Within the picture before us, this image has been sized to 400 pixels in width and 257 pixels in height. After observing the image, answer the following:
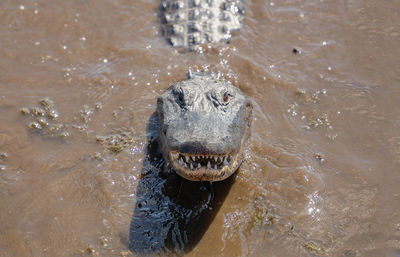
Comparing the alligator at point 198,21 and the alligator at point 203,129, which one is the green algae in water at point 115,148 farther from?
the alligator at point 198,21

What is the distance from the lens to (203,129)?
3.27 m

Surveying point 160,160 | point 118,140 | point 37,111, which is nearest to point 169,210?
point 160,160

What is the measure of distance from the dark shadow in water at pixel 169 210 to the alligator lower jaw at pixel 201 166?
58cm

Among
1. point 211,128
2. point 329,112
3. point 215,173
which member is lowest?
point 329,112

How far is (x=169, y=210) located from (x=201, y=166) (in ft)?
2.41

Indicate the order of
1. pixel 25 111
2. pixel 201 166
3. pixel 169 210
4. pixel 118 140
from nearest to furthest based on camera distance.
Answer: pixel 201 166, pixel 169 210, pixel 118 140, pixel 25 111

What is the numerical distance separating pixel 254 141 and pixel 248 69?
136 centimetres

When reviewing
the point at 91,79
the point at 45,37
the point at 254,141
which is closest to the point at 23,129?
the point at 91,79

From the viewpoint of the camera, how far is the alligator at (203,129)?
3.15 meters

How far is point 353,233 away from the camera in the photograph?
355 cm

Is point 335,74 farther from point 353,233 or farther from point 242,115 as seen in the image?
point 353,233

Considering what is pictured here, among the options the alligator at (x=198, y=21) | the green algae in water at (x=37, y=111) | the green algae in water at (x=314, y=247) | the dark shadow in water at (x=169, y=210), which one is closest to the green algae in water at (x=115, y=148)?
the dark shadow in water at (x=169, y=210)

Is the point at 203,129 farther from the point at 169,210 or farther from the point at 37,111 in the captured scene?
the point at 37,111

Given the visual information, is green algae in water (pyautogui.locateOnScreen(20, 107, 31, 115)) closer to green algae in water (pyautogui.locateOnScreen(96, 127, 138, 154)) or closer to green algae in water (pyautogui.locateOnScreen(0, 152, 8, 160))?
green algae in water (pyautogui.locateOnScreen(0, 152, 8, 160))
